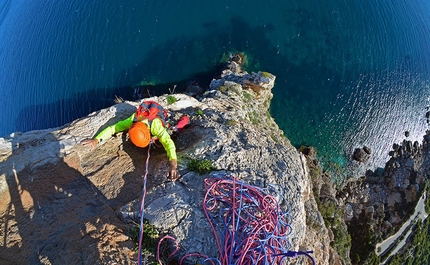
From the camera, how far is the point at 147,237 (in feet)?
26.8

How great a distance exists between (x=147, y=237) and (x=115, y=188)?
8.84ft

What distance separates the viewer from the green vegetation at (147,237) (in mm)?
8016

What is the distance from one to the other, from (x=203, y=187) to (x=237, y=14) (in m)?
19.5

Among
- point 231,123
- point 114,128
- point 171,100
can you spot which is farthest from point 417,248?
point 114,128

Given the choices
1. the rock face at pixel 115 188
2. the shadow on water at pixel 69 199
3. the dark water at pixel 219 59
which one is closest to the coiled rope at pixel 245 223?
the rock face at pixel 115 188

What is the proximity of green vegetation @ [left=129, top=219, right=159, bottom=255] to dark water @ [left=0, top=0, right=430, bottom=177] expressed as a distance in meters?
14.9

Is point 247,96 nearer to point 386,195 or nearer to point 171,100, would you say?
point 171,100

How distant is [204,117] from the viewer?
43.5 feet

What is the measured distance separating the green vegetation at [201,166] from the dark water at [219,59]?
13.2 m

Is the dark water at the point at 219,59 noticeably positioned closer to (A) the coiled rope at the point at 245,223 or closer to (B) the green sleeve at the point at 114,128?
(B) the green sleeve at the point at 114,128

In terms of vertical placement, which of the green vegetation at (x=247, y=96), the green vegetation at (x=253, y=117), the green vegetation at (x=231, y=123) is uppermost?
the green vegetation at (x=247, y=96)

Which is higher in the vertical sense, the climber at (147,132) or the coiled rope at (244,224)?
the climber at (147,132)

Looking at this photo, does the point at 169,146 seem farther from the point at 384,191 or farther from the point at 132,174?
the point at 384,191

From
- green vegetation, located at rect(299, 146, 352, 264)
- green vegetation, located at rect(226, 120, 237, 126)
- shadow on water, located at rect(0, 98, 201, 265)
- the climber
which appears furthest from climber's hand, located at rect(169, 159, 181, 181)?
green vegetation, located at rect(299, 146, 352, 264)
